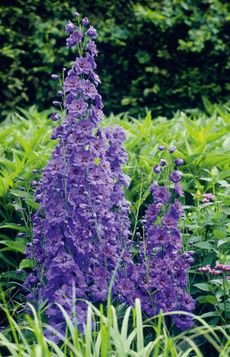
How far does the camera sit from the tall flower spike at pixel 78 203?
9.64ft

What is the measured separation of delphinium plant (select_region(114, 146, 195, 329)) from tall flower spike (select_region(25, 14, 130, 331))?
13cm

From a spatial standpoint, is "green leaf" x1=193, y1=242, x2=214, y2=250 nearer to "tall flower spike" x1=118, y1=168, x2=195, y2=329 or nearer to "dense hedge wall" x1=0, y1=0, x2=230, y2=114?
"tall flower spike" x1=118, y1=168, x2=195, y2=329

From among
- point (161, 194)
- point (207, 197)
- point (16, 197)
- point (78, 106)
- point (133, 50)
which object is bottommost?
point (133, 50)

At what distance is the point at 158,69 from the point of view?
6.88 m

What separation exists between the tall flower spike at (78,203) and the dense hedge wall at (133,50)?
3772 millimetres

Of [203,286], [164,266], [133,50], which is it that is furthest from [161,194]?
[133,50]

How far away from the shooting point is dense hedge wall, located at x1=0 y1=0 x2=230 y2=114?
6762 mm

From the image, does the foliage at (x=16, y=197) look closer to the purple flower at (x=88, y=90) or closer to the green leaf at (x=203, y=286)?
the purple flower at (x=88, y=90)

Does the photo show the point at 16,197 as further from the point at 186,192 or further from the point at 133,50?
the point at 133,50

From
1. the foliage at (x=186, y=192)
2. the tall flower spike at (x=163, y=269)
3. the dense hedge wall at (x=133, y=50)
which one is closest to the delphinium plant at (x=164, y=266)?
the tall flower spike at (x=163, y=269)

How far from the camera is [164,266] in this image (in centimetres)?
294

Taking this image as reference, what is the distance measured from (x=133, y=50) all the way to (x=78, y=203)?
423 cm

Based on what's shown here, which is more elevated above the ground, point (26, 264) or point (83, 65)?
point (83, 65)

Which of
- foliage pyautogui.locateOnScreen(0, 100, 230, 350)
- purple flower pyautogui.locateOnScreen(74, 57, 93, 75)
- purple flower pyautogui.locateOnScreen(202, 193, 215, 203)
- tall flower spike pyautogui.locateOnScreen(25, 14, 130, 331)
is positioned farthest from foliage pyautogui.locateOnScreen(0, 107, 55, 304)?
purple flower pyautogui.locateOnScreen(202, 193, 215, 203)
